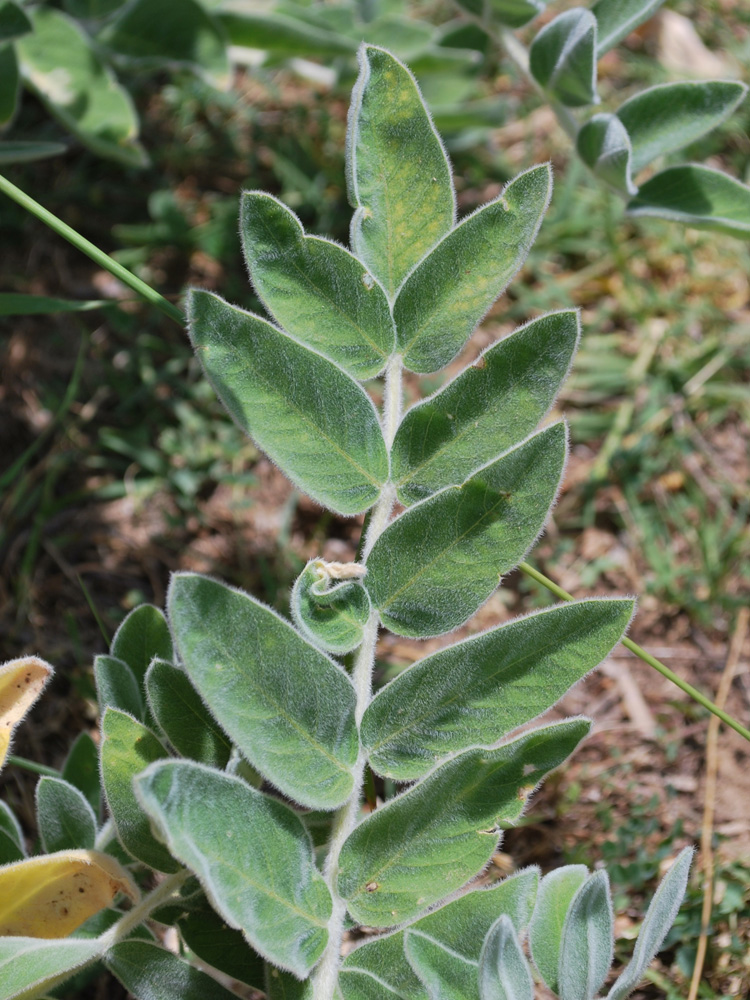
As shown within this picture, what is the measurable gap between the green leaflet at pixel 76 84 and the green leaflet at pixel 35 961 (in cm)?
124

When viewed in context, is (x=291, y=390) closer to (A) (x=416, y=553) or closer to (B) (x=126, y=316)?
(A) (x=416, y=553)

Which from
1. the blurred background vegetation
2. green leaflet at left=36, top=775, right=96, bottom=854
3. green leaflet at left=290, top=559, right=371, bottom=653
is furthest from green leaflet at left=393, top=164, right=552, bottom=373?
the blurred background vegetation

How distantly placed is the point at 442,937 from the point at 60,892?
0.38 metres

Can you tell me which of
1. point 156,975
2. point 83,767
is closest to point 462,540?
point 156,975

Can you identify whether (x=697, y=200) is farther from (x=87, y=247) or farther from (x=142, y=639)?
(x=142, y=639)

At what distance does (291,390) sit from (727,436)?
4.50ft

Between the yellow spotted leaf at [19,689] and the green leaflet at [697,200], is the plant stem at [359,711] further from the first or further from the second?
the green leaflet at [697,200]

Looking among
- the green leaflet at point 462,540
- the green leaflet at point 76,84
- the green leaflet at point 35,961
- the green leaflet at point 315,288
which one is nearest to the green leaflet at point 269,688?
the green leaflet at point 462,540

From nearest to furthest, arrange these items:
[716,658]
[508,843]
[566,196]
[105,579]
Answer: [508,843]
[716,658]
[105,579]
[566,196]

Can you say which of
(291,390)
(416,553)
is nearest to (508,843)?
(416,553)

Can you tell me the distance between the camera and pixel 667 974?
1346mm

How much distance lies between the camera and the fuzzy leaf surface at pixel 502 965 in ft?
2.60

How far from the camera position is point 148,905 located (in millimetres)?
975

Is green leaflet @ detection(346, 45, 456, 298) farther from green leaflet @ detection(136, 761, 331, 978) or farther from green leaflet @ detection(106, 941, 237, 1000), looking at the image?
green leaflet @ detection(106, 941, 237, 1000)
